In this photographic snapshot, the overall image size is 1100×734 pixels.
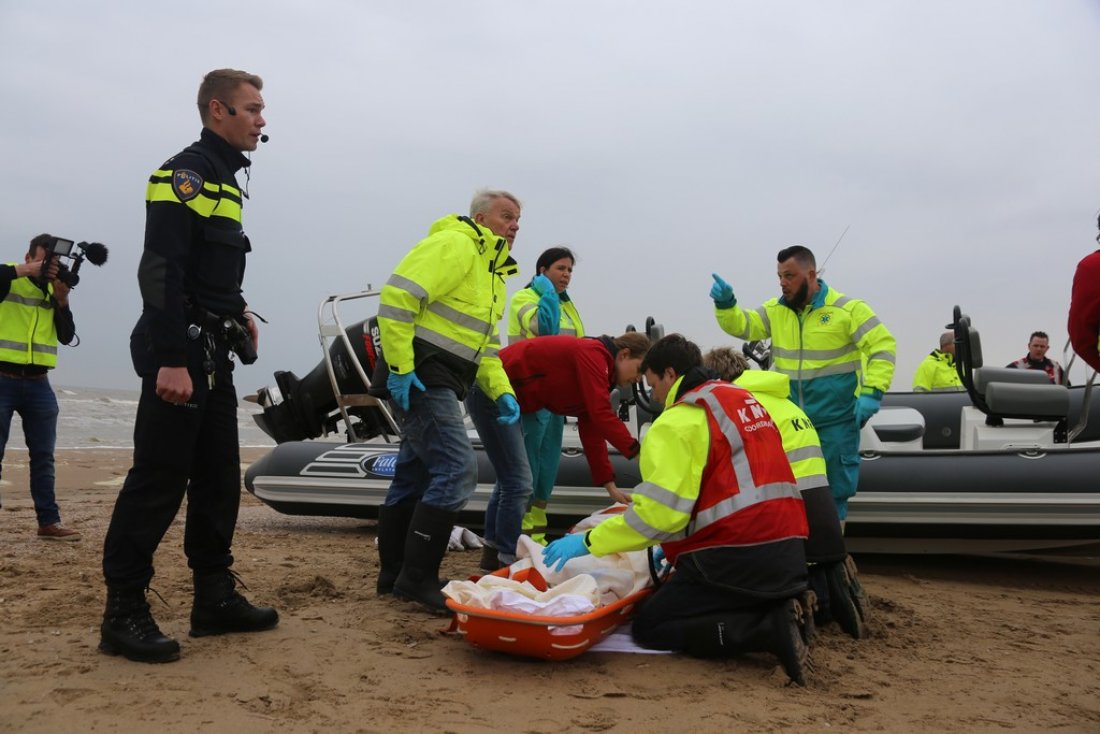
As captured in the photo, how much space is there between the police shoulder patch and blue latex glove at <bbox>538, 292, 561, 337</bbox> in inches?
99.2

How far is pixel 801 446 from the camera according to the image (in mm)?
3400

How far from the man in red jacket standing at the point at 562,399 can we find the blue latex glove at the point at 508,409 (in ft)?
0.68

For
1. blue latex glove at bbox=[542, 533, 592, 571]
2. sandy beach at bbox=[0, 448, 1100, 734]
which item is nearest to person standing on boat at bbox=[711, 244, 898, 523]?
sandy beach at bbox=[0, 448, 1100, 734]

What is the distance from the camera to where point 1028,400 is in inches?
220

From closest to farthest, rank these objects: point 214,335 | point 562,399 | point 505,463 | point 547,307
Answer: point 214,335 → point 505,463 → point 562,399 → point 547,307

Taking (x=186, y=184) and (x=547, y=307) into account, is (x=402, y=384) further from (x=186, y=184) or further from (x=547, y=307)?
(x=547, y=307)

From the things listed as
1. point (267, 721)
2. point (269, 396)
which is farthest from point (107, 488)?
point (267, 721)

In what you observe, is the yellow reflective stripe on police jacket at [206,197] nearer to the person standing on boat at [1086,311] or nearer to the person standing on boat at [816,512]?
the person standing on boat at [816,512]

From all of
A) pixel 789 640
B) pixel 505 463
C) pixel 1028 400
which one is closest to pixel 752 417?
pixel 789 640

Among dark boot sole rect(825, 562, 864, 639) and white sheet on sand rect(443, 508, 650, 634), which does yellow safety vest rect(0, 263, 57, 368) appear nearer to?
white sheet on sand rect(443, 508, 650, 634)

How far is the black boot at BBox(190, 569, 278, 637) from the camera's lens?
3068 mm

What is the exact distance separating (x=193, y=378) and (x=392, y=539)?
1197 mm

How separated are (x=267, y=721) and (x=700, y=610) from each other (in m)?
1.32

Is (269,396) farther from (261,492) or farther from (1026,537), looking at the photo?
(1026,537)
